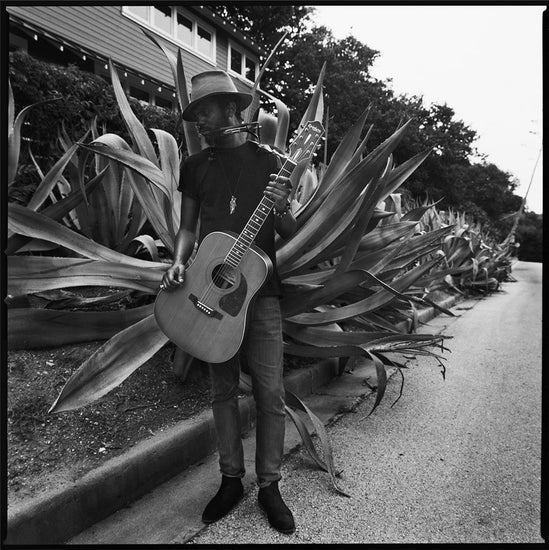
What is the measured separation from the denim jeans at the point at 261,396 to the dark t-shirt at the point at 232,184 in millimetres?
128

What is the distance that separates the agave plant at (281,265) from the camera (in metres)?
2.42

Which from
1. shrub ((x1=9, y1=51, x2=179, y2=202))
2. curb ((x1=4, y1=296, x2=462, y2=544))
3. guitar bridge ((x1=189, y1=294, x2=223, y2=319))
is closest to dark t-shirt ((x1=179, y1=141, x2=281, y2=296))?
guitar bridge ((x1=189, y1=294, x2=223, y2=319))

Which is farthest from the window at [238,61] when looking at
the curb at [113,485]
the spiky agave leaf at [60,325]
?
the curb at [113,485]

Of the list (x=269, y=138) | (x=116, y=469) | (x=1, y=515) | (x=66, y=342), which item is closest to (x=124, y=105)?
(x=269, y=138)

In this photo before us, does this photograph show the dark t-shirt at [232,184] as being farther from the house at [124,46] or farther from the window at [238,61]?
the window at [238,61]

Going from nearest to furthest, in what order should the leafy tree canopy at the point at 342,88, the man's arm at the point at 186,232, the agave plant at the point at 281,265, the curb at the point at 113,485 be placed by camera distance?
the curb at the point at 113,485 → the man's arm at the point at 186,232 → the agave plant at the point at 281,265 → the leafy tree canopy at the point at 342,88

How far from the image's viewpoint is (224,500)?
2027 mm

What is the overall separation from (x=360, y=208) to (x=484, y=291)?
29.6ft

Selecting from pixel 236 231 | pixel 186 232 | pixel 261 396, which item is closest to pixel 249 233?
pixel 236 231

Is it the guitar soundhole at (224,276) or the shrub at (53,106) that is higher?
the shrub at (53,106)

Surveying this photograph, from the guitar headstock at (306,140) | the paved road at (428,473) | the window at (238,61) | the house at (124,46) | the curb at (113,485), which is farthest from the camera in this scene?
the window at (238,61)

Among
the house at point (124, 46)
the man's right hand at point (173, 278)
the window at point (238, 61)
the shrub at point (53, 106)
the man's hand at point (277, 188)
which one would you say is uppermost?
the window at point (238, 61)

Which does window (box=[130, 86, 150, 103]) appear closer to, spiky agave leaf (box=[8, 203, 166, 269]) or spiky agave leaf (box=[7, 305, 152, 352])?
spiky agave leaf (box=[8, 203, 166, 269])

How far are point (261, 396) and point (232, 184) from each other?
83cm
